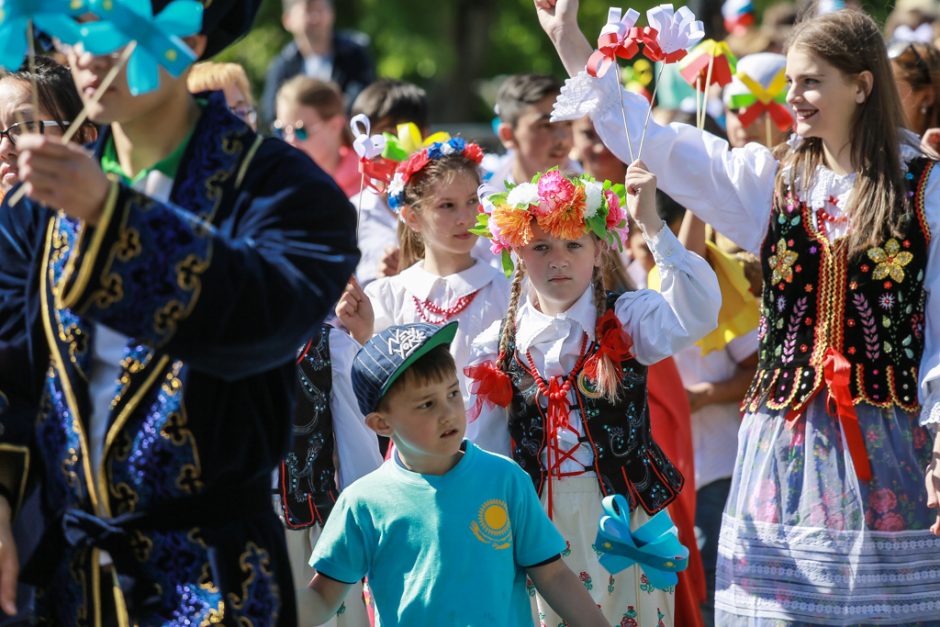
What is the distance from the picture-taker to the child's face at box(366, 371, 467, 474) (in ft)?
11.5

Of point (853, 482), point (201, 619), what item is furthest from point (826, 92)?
point (201, 619)

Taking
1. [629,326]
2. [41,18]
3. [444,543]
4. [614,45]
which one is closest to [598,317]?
[629,326]

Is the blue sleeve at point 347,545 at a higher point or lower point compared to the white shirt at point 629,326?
lower

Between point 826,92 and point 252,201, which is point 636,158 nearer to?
point 826,92

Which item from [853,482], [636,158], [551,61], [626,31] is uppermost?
[551,61]

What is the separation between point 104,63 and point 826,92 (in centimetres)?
241

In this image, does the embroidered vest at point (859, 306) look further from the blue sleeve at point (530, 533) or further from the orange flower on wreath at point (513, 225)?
the blue sleeve at point (530, 533)

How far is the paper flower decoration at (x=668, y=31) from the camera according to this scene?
4.21 metres

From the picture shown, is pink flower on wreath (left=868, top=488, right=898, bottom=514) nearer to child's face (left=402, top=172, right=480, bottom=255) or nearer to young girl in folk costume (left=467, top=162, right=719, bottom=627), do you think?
young girl in folk costume (left=467, top=162, right=719, bottom=627)

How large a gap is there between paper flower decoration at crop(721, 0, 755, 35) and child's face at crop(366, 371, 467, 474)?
5.73m

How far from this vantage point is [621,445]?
14.0 ft

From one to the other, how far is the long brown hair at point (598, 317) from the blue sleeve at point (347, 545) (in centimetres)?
101

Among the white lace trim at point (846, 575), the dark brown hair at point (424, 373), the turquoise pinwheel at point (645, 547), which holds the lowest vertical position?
the white lace trim at point (846, 575)

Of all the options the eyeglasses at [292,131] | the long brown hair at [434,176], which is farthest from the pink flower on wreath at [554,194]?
the eyeglasses at [292,131]
